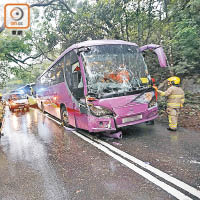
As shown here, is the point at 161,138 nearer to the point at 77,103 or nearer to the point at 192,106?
the point at 77,103

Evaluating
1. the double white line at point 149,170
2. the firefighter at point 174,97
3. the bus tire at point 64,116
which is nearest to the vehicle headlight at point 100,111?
the double white line at point 149,170

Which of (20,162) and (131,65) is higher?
(131,65)

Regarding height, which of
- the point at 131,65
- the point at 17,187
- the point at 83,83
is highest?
the point at 131,65

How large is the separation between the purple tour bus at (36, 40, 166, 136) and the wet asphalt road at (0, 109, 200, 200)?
0.68 metres

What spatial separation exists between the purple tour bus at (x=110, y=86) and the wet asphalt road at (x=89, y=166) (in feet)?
2.23

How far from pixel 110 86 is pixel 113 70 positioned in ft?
1.72

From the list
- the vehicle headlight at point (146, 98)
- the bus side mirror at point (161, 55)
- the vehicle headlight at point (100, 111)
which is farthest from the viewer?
the bus side mirror at point (161, 55)

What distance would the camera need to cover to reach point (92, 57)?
531cm

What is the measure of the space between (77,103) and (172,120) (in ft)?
10.3

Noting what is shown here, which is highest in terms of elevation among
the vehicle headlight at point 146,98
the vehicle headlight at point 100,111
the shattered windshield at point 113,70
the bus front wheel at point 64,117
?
the shattered windshield at point 113,70

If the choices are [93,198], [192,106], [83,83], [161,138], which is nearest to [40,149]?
[83,83]

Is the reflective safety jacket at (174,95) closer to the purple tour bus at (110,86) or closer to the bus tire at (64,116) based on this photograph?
the purple tour bus at (110,86)

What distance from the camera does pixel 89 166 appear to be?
12.3 ft

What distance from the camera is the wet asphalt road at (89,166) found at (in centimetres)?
284
